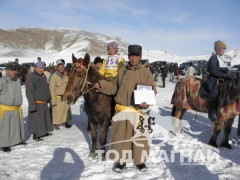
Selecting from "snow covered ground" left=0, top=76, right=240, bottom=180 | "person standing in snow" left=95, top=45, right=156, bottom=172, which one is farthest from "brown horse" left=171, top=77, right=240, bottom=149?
"person standing in snow" left=95, top=45, right=156, bottom=172

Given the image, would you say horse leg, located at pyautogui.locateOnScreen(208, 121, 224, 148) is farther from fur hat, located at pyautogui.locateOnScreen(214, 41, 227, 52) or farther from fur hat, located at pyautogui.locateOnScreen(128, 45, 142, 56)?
fur hat, located at pyautogui.locateOnScreen(128, 45, 142, 56)

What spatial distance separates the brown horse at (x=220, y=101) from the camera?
215 inches

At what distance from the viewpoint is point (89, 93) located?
4770mm

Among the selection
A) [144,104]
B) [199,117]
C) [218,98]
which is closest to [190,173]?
[144,104]

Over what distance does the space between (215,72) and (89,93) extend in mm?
2913

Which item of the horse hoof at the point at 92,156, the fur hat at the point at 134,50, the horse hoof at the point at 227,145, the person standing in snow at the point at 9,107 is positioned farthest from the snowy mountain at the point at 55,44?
the fur hat at the point at 134,50

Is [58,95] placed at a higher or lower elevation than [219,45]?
lower

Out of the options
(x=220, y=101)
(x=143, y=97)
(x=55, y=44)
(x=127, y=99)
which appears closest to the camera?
(x=143, y=97)

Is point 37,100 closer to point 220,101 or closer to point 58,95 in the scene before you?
point 58,95

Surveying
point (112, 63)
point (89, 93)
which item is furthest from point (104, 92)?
point (112, 63)

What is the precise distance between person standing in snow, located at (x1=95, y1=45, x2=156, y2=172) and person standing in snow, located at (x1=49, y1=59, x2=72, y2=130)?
343 cm

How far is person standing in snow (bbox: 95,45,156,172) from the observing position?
424 cm

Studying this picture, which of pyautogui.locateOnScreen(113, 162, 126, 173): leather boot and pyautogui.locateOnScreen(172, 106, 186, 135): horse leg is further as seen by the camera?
pyautogui.locateOnScreen(172, 106, 186, 135): horse leg

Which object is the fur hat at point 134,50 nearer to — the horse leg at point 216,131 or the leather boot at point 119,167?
the leather boot at point 119,167
